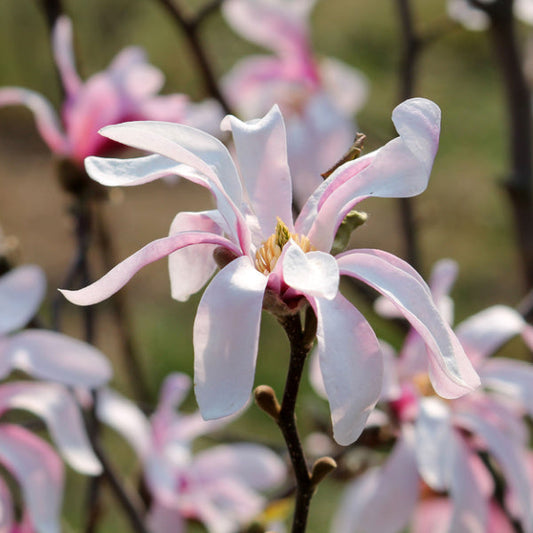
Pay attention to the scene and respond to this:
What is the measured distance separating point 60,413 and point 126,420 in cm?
19

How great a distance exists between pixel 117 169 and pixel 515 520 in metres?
0.44

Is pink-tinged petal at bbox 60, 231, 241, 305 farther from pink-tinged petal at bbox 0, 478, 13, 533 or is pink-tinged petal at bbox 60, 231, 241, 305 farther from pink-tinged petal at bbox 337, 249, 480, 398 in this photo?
pink-tinged petal at bbox 0, 478, 13, 533

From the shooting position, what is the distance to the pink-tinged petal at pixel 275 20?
3.72 ft

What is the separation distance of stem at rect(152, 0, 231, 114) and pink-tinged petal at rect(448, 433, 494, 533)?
0.42 metres

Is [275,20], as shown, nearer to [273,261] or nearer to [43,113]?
[43,113]

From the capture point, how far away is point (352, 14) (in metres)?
4.51

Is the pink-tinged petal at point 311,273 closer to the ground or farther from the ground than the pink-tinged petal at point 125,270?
farther from the ground

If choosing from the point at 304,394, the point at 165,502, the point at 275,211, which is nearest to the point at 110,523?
the point at 304,394

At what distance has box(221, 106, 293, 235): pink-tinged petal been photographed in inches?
17.3

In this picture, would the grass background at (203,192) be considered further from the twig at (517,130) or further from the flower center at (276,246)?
the flower center at (276,246)

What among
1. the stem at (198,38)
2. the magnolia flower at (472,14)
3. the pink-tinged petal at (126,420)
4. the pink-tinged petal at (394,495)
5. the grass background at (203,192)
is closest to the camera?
the pink-tinged petal at (394,495)

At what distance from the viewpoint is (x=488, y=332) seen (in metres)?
0.74

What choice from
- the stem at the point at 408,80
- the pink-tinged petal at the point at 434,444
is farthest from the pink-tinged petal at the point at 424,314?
the stem at the point at 408,80

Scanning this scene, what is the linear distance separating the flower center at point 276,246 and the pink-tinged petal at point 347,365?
56 mm
